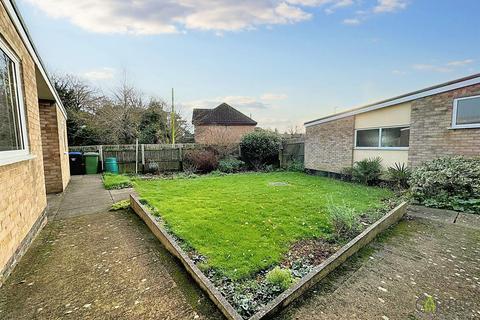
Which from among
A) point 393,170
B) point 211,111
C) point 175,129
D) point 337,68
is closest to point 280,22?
point 337,68

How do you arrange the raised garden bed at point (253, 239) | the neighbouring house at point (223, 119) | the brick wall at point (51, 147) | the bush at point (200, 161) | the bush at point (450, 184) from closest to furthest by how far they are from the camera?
1. the raised garden bed at point (253, 239)
2. the bush at point (450, 184)
3. the brick wall at point (51, 147)
4. the bush at point (200, 161)
5. the neighbouring house at point (223, 119)

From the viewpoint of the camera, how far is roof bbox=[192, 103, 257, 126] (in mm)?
27047

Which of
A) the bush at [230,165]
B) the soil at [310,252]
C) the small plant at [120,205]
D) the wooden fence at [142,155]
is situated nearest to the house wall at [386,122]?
the bush at [230,165]

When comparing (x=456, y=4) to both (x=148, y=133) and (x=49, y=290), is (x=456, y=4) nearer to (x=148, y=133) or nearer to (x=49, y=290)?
(x=49, y=290)

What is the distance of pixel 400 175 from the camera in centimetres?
800

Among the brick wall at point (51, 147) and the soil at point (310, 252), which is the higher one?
the brick wall at point (51, 147)

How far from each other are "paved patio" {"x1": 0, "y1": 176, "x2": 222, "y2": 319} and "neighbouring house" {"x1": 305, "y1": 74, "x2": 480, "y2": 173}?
843 centimetres

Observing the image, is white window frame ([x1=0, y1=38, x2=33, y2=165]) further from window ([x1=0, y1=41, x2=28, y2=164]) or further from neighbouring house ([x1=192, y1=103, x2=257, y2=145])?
neighbouring house ([x1=192, y1=103, x2=257, y2=145])

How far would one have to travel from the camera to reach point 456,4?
712 cm

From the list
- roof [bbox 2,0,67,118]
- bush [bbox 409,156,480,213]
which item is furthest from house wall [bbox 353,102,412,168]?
roof [bbox 2,0,67,118]

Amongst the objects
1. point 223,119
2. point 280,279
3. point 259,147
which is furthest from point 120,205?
point 223,119

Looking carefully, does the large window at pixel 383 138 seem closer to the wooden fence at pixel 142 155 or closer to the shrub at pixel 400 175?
the shrub at pixel 400 175

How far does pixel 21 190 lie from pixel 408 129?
10492 mm

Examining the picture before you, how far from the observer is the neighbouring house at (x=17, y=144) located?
2760 mm
